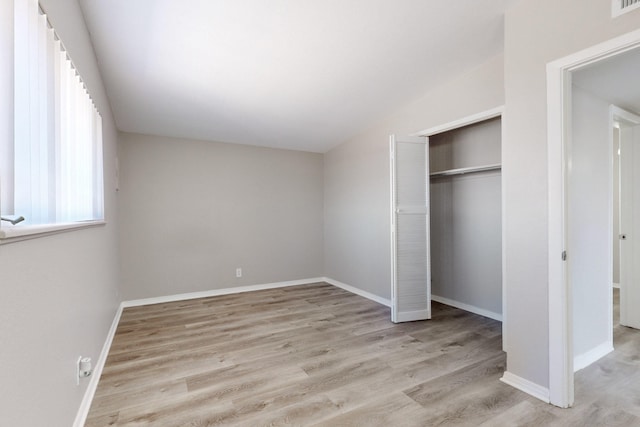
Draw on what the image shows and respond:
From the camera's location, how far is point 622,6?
1.60 metres

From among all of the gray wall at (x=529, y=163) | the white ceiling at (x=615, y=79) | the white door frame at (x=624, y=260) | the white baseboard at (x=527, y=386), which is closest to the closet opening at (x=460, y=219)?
the white ceiling at (x=615, y=79)

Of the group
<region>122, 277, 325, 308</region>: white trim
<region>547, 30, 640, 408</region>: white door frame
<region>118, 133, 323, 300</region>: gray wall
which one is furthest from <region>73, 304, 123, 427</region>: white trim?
<region>547, 30, 640, 408</region>: white door frame

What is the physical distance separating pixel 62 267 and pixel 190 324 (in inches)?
84.8

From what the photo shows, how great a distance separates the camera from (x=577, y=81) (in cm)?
223

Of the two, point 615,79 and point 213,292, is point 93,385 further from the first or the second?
point 615,79

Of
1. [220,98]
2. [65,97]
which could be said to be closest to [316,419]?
[65,97]

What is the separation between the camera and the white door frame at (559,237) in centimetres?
184

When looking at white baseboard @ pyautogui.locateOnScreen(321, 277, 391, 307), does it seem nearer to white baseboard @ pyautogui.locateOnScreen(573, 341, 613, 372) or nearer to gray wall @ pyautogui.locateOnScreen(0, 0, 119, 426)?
white baseboard @ pyautogui.locateOnScreen(573, 341, 613, 372)

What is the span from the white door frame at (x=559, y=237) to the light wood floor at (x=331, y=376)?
0.20 meters

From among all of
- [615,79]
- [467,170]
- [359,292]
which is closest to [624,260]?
[467,170]

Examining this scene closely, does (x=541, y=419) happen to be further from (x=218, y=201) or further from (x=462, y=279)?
(x=218, y=201)

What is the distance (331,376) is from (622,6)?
2854mm

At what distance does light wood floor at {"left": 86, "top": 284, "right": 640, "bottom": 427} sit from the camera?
1.79m

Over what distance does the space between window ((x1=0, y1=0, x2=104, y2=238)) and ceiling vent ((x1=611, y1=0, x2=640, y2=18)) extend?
274 centimetres
